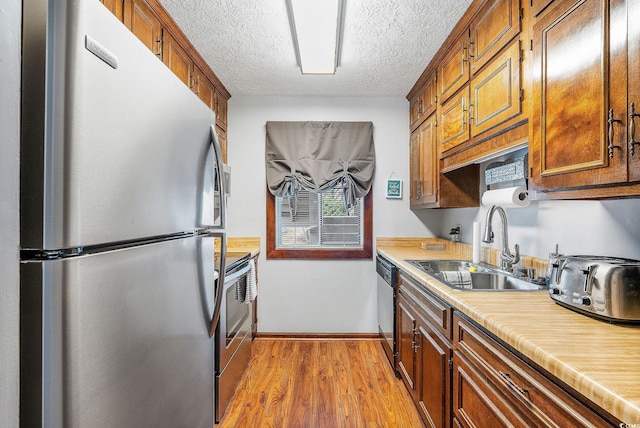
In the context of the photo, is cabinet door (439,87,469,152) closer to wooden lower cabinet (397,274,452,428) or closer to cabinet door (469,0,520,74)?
cabinet door (469,0,520,74)

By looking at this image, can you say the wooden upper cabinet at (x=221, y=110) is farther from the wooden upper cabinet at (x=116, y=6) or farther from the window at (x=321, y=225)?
the wooden upper cabinet at (x=116, y=6)

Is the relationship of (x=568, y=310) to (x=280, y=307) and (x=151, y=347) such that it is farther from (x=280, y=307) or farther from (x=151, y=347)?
(x=280, y=307)

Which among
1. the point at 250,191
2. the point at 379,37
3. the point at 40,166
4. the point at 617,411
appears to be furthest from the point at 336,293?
the point at 40,166

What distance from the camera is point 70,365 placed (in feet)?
1.92

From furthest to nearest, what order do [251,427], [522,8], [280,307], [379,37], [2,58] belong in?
1. [280,307]
2. [379,37]
3. [251,427]
4. [522,8]
5. [2,58]

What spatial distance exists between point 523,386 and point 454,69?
1981mm

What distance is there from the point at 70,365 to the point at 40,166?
1.15 feet

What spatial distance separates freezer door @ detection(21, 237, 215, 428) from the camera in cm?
56

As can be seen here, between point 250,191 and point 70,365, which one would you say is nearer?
point 70,365

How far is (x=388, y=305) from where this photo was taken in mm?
→ 2742

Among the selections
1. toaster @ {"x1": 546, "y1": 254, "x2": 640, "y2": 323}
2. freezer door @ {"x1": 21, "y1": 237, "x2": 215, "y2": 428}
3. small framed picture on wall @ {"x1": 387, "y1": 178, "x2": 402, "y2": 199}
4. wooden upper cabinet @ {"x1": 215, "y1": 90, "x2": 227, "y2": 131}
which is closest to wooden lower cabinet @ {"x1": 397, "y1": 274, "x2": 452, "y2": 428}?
toaster @ {"x1": 546, "y1": 254, "x2": 640, "y2": 323}

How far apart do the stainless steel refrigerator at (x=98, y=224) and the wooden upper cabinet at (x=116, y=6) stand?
0.89 metres

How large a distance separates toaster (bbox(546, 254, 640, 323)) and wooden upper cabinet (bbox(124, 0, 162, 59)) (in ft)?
7.17

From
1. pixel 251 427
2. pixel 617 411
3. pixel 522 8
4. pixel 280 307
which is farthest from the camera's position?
pixel 280 307
